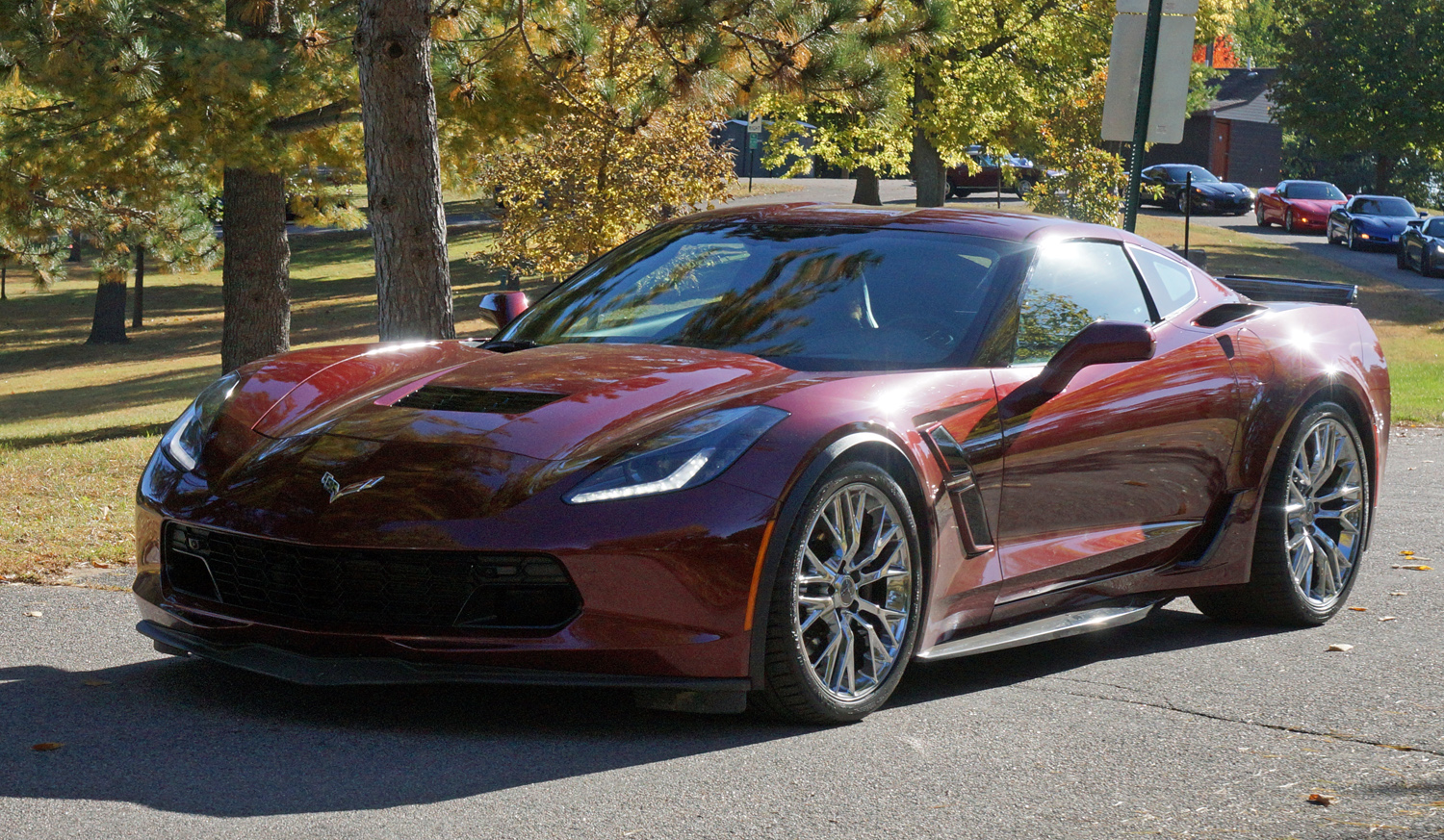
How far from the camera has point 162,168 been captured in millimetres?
16078

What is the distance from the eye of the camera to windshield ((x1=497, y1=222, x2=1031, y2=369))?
497 cm

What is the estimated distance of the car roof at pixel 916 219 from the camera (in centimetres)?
543

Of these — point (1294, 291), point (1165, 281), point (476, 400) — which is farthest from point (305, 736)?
point (1294, 291)

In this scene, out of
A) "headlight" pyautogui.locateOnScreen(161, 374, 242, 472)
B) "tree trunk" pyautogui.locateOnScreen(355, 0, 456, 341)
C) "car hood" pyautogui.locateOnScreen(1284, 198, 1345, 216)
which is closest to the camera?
"headlight" pyautogui.locateOnScreen(161, 374, 242, 472)

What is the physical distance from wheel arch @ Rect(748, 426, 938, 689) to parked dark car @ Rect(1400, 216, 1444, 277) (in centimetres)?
3461

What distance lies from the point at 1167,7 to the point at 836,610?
8.44 meters

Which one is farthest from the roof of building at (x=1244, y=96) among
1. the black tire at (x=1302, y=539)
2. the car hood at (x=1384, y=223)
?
the black tire at (x=1302, y=539)

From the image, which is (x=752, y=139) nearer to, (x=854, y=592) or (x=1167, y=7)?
(x=1167, y=7)

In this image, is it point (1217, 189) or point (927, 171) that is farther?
point (1217, 189)

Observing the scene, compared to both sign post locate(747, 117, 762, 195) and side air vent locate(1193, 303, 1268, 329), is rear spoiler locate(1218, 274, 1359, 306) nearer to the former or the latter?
side air vent locate(1193, 303, 1268, 329)

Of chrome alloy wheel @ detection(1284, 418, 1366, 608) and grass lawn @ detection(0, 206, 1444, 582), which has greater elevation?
chrome alloy wheel @ detection(1284, 418, 1366, 608)

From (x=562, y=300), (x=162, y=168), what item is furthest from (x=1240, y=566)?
(x=162, y=168)

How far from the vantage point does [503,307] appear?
5965mm

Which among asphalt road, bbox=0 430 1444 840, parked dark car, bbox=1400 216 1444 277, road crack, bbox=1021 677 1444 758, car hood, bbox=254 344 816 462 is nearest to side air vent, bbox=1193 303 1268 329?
asphalt road, bbox=0 430 1444 840
